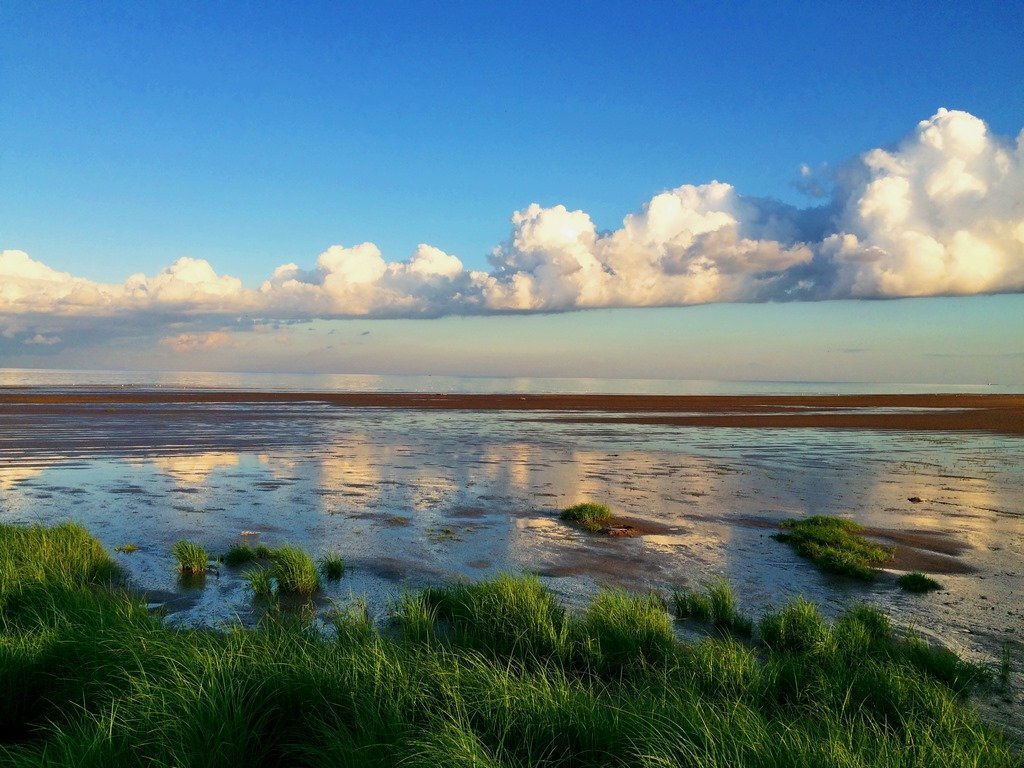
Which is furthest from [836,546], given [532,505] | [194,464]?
[194,464]

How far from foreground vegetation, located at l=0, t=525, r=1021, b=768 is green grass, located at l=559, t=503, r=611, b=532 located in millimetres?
7113

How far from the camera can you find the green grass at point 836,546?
12.9 metres

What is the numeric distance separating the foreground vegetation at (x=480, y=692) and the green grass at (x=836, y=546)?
3598 millimetres

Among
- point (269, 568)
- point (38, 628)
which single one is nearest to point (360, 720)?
point (38, 628)

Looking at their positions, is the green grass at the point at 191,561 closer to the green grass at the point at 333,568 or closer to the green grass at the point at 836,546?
the green grass at the point at 333,568

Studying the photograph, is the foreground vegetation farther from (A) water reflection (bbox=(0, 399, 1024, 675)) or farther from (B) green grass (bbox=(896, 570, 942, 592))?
(B) green grass (bbox=(896, 570, 942, 592))

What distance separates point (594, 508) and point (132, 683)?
499 inches

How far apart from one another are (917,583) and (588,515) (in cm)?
719

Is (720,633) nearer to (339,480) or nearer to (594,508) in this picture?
(594,508)

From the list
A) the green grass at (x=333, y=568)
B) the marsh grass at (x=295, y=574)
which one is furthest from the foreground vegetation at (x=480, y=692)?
the green grass at (x=333, y=568)

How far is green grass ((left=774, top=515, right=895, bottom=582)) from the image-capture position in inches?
508

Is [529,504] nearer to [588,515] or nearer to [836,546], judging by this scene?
[588,515]

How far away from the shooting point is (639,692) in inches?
252

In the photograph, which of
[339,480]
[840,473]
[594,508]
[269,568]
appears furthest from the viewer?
[840,473]
